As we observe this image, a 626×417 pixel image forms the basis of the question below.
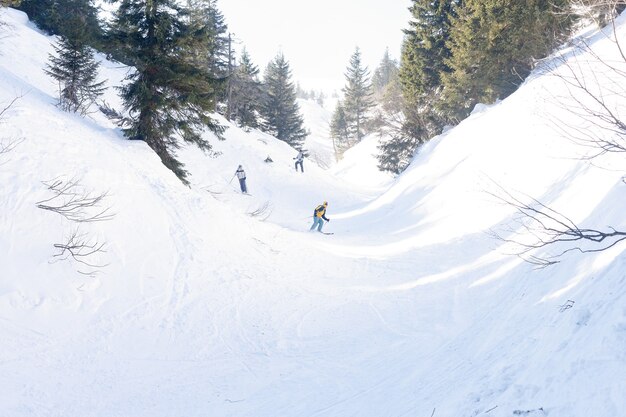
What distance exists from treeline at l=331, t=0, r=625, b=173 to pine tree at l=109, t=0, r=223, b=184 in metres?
10.6

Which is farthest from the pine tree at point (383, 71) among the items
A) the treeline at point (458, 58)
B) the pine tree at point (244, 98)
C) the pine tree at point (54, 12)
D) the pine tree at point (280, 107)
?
the pine tree at point (54, 12)

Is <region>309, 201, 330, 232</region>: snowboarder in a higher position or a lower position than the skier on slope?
lower

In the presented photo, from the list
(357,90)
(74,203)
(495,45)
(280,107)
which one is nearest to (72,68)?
(74,203)

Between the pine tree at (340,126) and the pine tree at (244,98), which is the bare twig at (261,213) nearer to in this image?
the pine tree at (244,98)

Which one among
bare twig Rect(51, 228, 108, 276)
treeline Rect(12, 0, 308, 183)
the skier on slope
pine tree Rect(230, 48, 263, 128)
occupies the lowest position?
bare twig Rect(51, 228, 108, 276)

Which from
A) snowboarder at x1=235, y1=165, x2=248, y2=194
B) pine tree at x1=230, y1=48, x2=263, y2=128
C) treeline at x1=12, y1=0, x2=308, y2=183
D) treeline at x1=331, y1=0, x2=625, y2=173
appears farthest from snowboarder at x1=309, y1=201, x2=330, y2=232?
pine tree at x1=230, y1=48, x2=263, y2=128

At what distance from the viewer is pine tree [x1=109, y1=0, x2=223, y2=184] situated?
1241cm

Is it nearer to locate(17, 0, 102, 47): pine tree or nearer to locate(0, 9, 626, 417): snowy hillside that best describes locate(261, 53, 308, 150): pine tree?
locate(17, 0, 102, 47): pine tree

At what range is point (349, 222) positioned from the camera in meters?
20.7

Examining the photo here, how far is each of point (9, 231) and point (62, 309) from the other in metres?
2.04

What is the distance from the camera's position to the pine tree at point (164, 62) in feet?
40.7

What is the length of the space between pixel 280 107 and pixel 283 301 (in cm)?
3413

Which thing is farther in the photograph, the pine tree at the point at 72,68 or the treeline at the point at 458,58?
the treeline at the point at 458,58

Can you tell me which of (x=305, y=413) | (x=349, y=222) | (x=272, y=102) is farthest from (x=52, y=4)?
(x=305, y=413)
